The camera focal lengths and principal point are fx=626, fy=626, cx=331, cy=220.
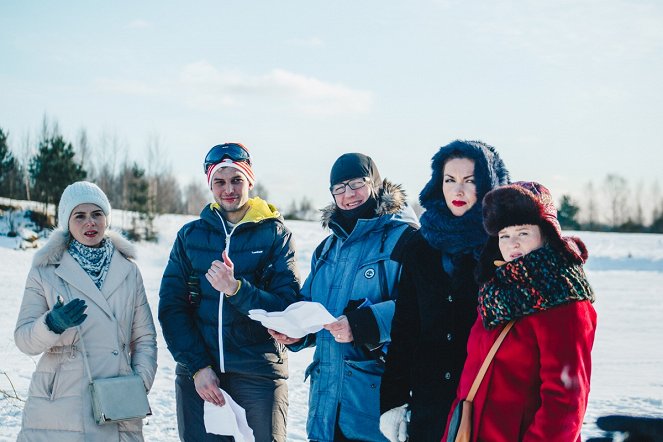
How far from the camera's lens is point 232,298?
137 inches

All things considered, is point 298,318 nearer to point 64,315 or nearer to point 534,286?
point 64,315

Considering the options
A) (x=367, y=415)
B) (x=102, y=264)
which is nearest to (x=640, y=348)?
(x=367, y=415)

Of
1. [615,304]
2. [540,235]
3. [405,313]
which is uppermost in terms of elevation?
[540,235]

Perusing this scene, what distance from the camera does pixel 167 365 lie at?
8453 mm

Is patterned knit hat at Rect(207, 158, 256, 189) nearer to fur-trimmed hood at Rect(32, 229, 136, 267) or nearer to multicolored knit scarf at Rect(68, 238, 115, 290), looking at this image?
fur-trimmed hood at Rect(32, 229, 136, 267)

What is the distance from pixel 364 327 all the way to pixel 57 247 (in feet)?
5.92

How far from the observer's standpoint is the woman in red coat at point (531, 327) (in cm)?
216

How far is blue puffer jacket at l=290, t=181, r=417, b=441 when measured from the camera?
3.29 m

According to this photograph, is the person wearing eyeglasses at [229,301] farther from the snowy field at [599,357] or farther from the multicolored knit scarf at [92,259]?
the snowy field at [599,357]

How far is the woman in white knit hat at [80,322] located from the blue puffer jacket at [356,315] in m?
1.01

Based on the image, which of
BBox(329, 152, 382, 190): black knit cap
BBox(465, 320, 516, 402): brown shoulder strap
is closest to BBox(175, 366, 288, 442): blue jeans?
BBox(329, 152, 382, 190): black knit cap

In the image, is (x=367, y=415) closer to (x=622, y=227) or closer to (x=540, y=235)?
(x=540, y=235)

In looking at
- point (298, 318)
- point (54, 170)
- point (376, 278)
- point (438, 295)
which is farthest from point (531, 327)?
point (54, 170)

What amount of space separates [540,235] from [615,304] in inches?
656
